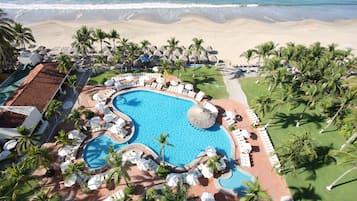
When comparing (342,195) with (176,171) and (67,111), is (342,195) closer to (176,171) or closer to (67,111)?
(176,171)

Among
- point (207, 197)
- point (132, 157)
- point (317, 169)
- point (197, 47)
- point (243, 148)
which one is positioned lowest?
point (207, 197)

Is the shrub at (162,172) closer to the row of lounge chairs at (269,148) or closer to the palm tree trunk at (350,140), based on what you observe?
the row of lounge chairs at (269,148)

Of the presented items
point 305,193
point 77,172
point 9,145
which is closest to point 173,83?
point 77,172

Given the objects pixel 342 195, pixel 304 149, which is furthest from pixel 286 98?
pixel 342 195

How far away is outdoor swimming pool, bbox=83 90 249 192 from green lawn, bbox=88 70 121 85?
4.95 m

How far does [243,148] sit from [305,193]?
23.0 feet

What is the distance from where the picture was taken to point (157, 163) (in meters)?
24.9

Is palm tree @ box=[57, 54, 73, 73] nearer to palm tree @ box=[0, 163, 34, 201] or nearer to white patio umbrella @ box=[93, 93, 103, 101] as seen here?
white patio umbrella @ box=[93, 93, 103, 101]

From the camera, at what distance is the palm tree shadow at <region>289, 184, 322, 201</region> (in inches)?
891

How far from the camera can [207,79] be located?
121ft

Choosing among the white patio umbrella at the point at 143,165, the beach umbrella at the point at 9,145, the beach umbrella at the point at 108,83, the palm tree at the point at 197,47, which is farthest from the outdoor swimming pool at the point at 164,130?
the palm tree at the point at 197,47

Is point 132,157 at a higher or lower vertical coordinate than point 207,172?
higher

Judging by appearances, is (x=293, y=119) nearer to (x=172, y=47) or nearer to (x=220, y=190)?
(x=220, y=190)

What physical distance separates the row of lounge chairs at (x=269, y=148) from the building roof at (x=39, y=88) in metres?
25.6
